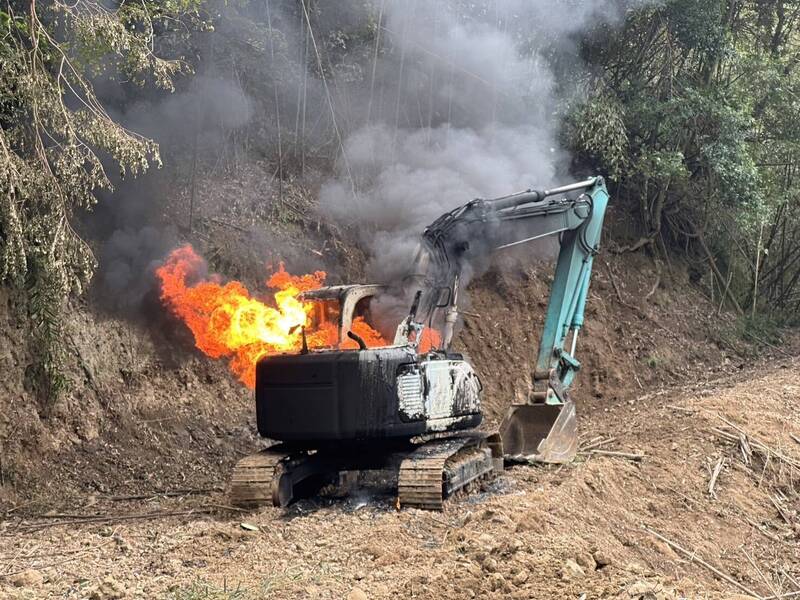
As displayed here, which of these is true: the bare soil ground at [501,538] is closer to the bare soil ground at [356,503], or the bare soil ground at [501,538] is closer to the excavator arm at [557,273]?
the bare soil ground at [356,503]

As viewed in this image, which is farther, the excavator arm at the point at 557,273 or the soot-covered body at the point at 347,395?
the excavator arm at the point at 557,273

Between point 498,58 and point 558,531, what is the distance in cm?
1209

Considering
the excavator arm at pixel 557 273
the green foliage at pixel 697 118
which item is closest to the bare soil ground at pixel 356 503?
the excavator arm at pixel 557 273

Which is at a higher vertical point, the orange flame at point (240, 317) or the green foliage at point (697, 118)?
the green foliage at point (697, 118)

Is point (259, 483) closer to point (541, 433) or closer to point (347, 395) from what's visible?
point (347, 395)

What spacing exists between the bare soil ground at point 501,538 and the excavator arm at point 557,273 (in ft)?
2.12

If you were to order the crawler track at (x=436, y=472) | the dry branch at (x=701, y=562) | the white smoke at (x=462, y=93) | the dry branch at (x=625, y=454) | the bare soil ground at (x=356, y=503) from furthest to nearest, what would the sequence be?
1. the white smoke at (x=462, y=93)
2. the dry branch at (x=625, y=454)
3. the crawler track at (x=436, y=472)
4. the dry branch at (x=701, y=562)
5. the bare soil ground at (x=356, y=503)

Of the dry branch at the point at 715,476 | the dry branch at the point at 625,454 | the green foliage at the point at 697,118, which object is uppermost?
the green foliage at the point at 697,118

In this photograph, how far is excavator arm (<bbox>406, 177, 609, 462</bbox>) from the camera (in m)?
9.63

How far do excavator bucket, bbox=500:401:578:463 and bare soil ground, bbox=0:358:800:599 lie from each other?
0.24 meters

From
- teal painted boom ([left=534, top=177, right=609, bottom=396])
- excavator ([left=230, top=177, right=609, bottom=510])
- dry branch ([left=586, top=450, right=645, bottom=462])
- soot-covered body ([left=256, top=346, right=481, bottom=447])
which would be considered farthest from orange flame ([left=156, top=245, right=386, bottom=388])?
dry branch ([left=586, top=450, right=645, bottom=462])

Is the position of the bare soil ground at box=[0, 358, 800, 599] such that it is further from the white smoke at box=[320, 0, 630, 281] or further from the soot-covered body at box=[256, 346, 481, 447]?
the white smoke at box=[320, 0, 630, 281]

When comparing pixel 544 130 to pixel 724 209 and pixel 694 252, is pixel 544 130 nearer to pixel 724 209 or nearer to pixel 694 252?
pixel 724 209

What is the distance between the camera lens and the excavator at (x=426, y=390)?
Result: 27.0 feet
